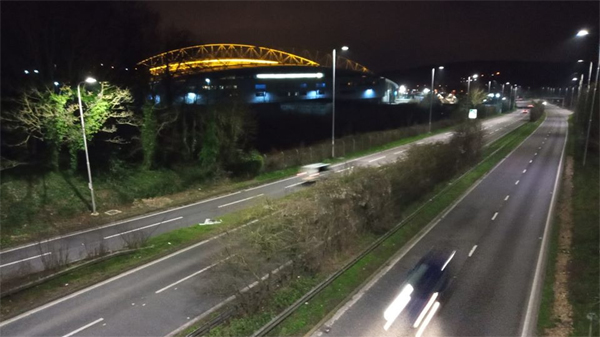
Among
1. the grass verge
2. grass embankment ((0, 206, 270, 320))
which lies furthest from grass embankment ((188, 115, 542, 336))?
the grass verge

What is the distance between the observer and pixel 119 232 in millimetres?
20750

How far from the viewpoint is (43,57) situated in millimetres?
26312

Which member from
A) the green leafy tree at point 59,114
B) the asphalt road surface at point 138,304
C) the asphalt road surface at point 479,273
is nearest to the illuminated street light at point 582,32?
the asphalt road surface at point 479,273

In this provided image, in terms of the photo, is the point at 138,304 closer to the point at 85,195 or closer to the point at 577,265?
the point at 85,195

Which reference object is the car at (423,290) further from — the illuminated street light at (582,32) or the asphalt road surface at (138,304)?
the illuminated street light at (582,32)

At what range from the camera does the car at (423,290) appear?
1252 cm

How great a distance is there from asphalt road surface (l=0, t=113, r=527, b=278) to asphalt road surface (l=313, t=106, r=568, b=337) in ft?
23.1

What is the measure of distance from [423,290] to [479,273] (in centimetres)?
313

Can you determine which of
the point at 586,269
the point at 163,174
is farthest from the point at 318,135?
the point at 586,269

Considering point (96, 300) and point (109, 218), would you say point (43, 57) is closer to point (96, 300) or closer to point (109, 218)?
point (109, 218)

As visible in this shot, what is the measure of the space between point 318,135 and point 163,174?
37.0 metres

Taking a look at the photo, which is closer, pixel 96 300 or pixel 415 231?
pixel 96 300

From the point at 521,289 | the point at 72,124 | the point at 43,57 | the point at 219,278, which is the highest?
the point at 43,57

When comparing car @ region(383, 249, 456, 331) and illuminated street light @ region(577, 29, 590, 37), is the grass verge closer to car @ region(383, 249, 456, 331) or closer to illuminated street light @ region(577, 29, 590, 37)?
car @ region(383, 249, 456, 331)
